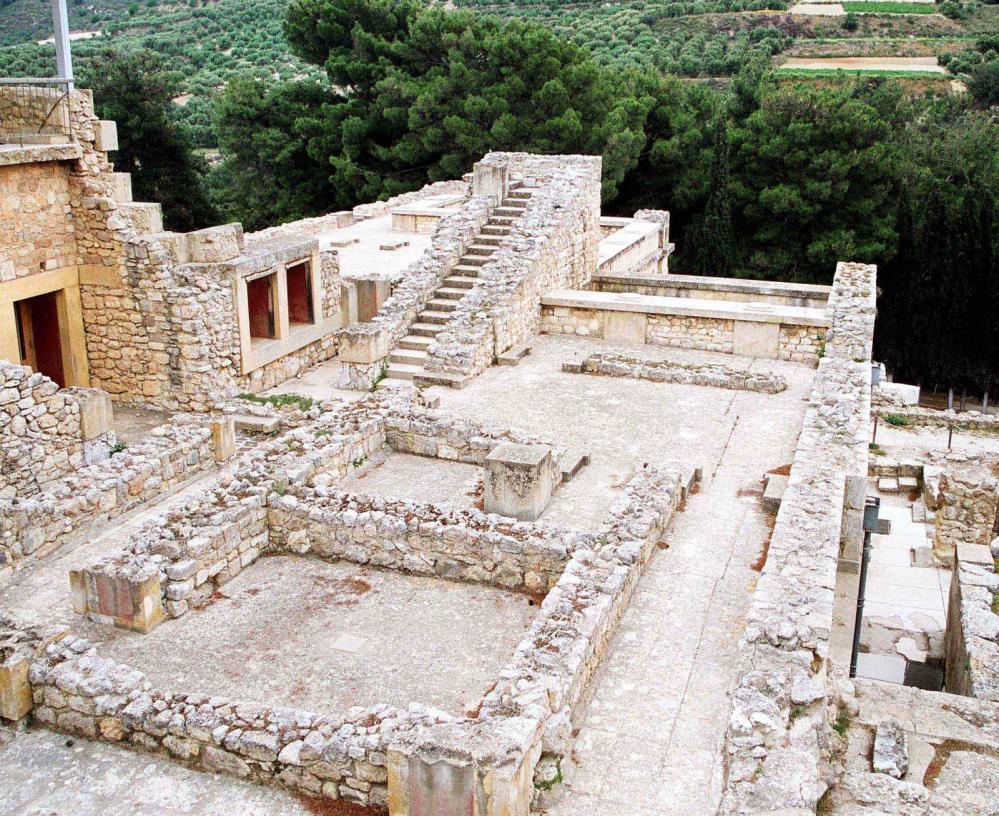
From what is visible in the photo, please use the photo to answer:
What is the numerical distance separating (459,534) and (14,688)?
392 centimetres

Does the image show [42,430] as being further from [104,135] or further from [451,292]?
[451,292]

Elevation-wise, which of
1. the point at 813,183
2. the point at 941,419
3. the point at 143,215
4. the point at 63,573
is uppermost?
the point at 143,215

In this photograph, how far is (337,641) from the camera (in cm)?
852

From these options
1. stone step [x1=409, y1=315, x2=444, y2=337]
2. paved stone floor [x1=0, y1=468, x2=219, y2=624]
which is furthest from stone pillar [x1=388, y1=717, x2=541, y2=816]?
stone step [x1=409, y1=315, x2=444, y2=337]

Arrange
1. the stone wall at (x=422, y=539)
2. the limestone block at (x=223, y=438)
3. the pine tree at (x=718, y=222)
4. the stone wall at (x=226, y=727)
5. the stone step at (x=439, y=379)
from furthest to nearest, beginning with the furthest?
the pine tree at (x=718, y=222)
the stone step at (x=439, y=379)
the limestone block at (x=223, y=438)
the stone wall at (x=422, y=539)
the stone wall at (x=226, y=727)

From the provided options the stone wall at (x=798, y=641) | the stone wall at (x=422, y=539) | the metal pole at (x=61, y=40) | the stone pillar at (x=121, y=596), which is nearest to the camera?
the stone wall at (x=798, y=641)

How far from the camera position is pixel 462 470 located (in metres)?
12.0

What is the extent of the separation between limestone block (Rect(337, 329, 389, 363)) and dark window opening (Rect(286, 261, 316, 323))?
175 cm

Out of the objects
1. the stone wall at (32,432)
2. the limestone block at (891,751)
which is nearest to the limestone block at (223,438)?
the stone wall at (32,432)

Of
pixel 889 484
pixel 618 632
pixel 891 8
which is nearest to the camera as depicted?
pixel 618 632

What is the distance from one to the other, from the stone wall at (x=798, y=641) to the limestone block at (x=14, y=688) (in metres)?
4.93

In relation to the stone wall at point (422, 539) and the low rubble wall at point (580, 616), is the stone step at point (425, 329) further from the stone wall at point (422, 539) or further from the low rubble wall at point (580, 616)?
the low rubble wall at point (580, 616)

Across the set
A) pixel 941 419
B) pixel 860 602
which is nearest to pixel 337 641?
pixel 860 602

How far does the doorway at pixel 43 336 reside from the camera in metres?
14.0
